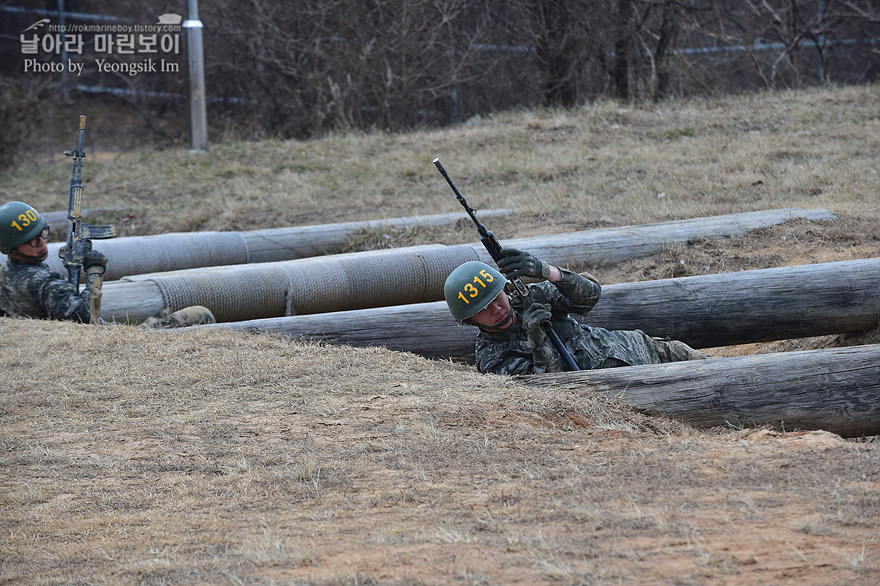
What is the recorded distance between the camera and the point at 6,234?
7258 millimetres

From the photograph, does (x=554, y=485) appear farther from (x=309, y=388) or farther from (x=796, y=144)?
(x=796, y=144)

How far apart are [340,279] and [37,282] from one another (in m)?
2.36

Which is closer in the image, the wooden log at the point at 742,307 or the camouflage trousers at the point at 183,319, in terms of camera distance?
the wooden log at the point at 742,307

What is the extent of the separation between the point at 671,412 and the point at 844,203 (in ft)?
18.0

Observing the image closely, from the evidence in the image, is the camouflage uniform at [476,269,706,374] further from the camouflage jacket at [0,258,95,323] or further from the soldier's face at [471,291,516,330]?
the camouflage jacket at [0,258,95,323]

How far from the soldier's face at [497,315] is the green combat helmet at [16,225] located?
3.99 m

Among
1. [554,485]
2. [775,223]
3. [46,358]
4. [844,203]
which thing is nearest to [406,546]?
[554,485]

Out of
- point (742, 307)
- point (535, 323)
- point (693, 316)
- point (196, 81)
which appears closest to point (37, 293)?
point (535, 323)

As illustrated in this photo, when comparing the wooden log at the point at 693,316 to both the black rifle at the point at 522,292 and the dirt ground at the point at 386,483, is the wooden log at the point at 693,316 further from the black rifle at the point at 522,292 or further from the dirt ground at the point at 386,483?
the black rifle at the point at 522,292

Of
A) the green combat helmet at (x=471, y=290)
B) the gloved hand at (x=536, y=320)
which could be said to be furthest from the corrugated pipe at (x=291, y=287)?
the gloved hand at (x=536, y=320)

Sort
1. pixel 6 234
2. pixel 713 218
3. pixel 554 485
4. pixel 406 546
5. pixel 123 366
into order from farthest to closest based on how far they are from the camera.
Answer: pixel 713 218 → pixel 6 234 → pixel 123 366 → pixel 554 485 → pixel 406 546

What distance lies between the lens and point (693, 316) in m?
6.23

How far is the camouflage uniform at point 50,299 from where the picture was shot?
23.3ft

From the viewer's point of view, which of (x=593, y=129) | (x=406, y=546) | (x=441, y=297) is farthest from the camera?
(x=593, y=129)
